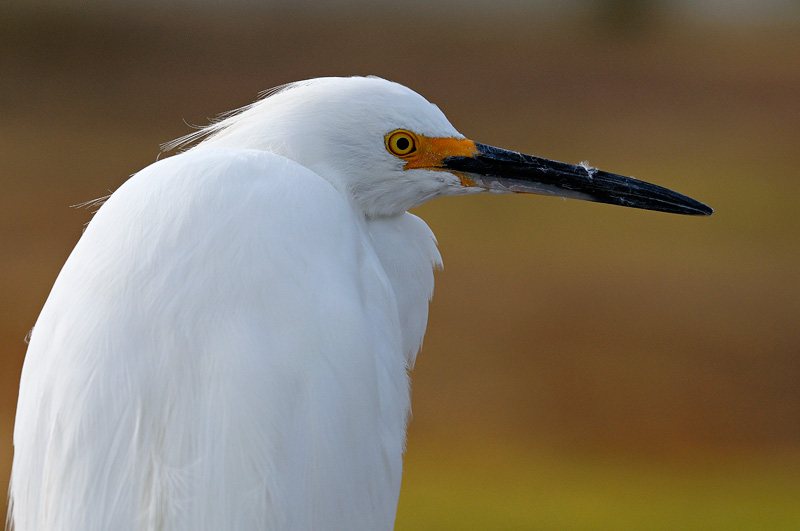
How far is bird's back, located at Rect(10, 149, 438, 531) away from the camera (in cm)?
56

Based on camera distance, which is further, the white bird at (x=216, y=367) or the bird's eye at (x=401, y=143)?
the bird's eye at (x=401, y=143)

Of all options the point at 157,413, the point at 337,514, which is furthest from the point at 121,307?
the point at 337,514

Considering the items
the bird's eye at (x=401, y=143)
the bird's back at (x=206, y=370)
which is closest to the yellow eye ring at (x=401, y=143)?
the bird's eye at (x=401, y=143)

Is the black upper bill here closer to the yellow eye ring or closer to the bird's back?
the yellow eye ring

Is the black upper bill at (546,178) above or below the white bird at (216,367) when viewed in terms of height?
above

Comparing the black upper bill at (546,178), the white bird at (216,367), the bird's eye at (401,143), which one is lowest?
the white bird at (216,367)

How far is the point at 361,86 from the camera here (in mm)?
780

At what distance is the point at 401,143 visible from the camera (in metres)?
0.80

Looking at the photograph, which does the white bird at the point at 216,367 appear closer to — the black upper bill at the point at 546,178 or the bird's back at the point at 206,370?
the bird's back at the point at 206,370

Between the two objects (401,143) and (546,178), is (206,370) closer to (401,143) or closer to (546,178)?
(401,143)

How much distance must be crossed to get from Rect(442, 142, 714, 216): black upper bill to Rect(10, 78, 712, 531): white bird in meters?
0.19

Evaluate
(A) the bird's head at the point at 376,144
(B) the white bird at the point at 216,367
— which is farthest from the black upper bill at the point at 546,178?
(B) the white bird at the point at 216,367

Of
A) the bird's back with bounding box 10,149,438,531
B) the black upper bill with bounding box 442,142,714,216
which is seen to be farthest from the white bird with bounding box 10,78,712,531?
the black upper bill with bounding box 442,142,714,216

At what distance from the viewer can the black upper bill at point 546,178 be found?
0.86 metres
